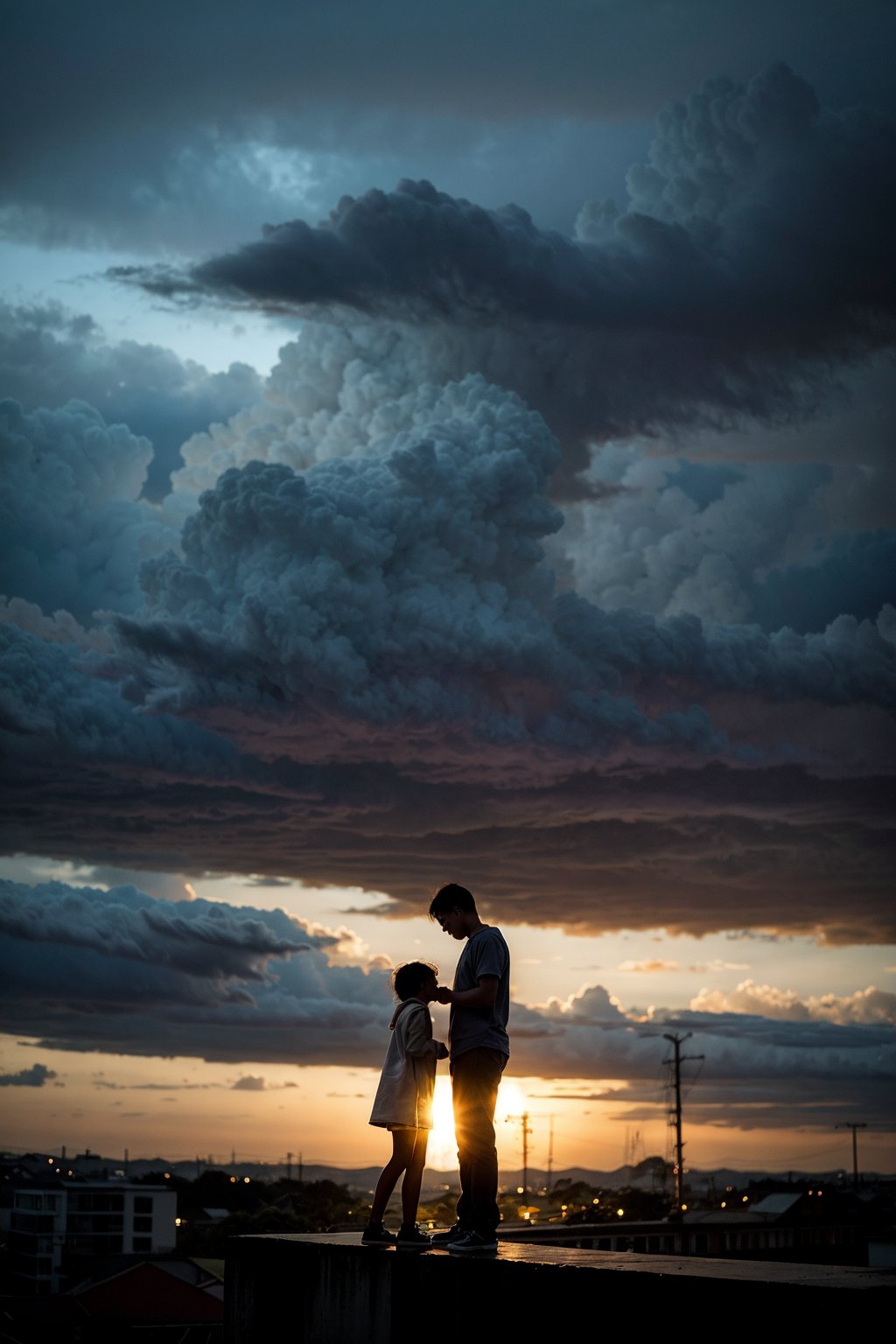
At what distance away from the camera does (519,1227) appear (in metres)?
13.1

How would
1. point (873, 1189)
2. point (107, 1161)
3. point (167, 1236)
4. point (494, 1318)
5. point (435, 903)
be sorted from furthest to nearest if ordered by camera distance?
1. point (107, 1161)
2. point (873, 1189)
3. point (167, 1236)
4. point (435, 903)
5. point (494, 1318)

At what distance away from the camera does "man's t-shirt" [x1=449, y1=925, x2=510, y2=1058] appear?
8.63 metres

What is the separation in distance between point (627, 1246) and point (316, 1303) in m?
7.36

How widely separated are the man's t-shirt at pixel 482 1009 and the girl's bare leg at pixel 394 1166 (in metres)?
0.66

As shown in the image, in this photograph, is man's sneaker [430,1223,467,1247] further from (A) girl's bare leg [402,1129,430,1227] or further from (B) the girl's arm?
(B) the girl's arm

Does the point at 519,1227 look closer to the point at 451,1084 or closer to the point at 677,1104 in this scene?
the point at 451,1084

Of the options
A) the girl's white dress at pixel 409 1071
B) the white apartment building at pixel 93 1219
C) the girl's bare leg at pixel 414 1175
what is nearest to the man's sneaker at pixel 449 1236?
the girl's bare leg at pixel 414 1175

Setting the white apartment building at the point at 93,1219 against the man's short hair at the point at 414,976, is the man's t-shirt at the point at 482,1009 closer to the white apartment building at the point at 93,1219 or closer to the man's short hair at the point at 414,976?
the man's short hair at the point at 414,976

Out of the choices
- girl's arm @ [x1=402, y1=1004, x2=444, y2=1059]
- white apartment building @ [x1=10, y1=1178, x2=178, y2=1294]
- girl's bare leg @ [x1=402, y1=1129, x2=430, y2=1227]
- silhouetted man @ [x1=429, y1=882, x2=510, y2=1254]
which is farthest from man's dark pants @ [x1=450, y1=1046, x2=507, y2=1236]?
white apartment building @ [x1=10, y1=1178, x2=178, y2=1294]

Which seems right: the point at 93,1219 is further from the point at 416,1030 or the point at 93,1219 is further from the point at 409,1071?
the point at 416,1030

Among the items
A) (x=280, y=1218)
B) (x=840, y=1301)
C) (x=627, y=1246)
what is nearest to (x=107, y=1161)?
(x=280, y=1218)

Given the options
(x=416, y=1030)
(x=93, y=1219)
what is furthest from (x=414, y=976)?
(x=93, y=1219)

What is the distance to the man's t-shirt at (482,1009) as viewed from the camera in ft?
28.3

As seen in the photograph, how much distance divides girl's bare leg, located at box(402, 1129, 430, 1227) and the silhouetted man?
12.8 inches
